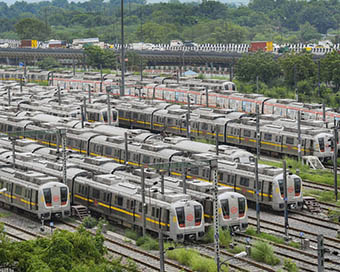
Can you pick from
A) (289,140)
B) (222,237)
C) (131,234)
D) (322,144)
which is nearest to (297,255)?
(222,237)

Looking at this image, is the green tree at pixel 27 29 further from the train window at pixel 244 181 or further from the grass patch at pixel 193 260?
the grass patch at pixel 193 260

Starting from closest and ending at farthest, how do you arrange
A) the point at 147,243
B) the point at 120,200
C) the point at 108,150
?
the point at 147,243 < the point at 120,200 < the point at 108,150

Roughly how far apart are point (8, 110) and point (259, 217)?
133 ft

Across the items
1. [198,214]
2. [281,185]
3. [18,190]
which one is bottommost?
[18,190]

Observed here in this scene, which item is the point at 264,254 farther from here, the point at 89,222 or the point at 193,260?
the point at 89,222

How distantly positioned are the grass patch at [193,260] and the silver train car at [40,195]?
8.41 metres

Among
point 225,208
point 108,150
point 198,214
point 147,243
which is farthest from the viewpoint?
point 108,150

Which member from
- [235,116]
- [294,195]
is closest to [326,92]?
[235,116]

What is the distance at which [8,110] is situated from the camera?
76000mm

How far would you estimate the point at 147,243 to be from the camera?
38219 mm

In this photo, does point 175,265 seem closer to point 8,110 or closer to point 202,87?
point 8,110

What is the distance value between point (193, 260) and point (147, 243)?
4094mm

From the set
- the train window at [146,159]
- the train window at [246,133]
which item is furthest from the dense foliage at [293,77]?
the train window at [146,159]

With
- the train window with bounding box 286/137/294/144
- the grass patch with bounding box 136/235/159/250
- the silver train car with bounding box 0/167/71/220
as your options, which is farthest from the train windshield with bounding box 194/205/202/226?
the train window with bounding box 286/137/294/144
